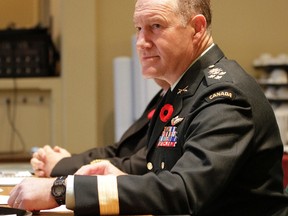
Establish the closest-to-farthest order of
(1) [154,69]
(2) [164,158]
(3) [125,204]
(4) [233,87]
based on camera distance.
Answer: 1. (3) [125,204]
2. (4) [233,87]
3. (2) [164,158]
4. (1) [154,69]

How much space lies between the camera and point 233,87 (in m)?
1.48

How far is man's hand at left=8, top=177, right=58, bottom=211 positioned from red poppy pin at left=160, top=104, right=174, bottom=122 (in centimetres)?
42

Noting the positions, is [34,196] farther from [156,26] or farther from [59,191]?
[156,26]

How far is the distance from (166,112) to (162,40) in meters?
0.19

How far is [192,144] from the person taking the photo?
1.38 m

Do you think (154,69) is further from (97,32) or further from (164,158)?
(97,32)

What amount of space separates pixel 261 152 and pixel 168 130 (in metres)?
0.26

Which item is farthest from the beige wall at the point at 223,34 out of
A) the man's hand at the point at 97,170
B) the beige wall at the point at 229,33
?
the man's hand at the point at 97,170

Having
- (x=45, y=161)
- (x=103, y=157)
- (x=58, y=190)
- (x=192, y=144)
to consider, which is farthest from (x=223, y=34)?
(x=58, y=190)

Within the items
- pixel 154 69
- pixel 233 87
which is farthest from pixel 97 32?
pixel 233 87

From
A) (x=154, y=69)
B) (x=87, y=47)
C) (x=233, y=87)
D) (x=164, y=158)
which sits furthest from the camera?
(x=87, y=47)

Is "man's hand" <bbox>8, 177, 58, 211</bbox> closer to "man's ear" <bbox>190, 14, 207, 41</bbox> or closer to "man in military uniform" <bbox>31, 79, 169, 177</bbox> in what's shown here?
"man's ear" <bbox>190, 14, 207, 41</bbox>

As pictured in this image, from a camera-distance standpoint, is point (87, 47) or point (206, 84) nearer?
point (206, 84)

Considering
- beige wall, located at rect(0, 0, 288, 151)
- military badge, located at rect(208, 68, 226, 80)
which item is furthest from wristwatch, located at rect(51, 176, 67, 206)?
beige wall, located at rect(0, 0, 288, 151)
